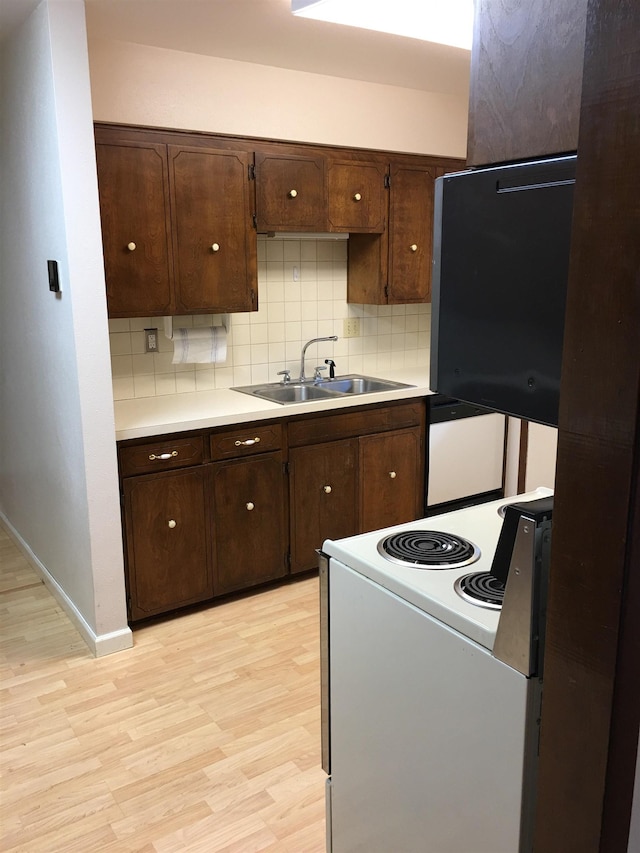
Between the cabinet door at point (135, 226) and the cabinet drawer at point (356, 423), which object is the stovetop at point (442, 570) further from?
the cabinet door at point (135, 226)

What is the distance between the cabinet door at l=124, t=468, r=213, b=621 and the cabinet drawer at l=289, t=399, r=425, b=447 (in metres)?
0.55

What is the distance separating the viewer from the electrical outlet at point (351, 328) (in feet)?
13.9

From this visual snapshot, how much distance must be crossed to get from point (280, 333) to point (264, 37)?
1.46 m

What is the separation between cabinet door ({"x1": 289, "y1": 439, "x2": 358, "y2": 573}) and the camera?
3488mm

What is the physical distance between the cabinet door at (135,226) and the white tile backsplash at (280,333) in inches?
13.1

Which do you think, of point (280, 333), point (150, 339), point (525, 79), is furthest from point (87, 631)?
point (525, 79)

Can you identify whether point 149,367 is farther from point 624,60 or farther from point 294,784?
point 624,60

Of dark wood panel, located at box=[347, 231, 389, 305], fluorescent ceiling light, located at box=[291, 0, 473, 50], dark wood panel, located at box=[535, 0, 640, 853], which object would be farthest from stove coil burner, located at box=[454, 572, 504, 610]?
dark wood panel, located at box=[347, 231, 389, 305]

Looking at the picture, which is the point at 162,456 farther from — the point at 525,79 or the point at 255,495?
the point at 525,79

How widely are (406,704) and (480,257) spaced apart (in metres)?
0.87

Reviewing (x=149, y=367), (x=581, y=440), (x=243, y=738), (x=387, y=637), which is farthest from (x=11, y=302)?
(x=581, y=440)

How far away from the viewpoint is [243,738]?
2.44m

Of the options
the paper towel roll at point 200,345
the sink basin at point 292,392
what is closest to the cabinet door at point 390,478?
the sink basin at point 292,392

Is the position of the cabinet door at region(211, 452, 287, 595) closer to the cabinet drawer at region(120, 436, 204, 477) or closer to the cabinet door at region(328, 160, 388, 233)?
the cabinet drawer at region(120, 436, 204, 477)
